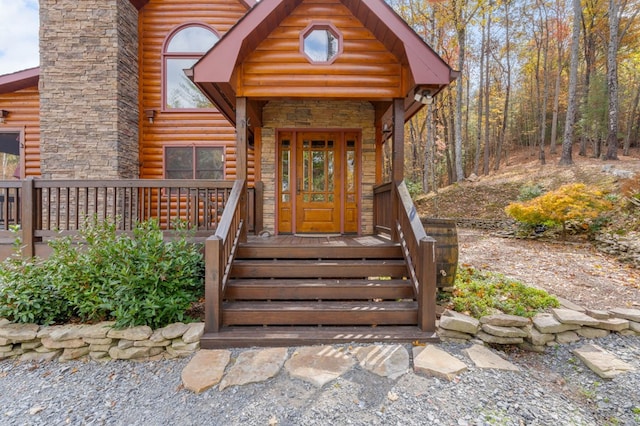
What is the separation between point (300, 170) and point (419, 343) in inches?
154

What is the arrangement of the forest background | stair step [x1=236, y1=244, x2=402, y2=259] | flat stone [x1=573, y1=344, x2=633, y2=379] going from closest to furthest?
flat stone [x1=573, y1=344, x2=633, y2=379], stair step [x1=236, y1=244, x2=402, y2=259], the forest background

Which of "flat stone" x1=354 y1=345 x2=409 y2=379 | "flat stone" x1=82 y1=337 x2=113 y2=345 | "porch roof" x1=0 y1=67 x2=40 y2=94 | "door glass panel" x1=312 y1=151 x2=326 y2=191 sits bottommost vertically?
"flat stone" x1=354 y1=345 x2=409 y2=379

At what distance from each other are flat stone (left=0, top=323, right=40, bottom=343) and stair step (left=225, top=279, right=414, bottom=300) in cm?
201

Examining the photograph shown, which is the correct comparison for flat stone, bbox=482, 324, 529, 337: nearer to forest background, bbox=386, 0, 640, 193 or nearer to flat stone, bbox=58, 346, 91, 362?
flat stone, bbox=58, 346, 91, 362

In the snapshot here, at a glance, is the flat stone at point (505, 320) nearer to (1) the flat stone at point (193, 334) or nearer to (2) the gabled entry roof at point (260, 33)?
(2) the gabled entry roof at point (260, 33)

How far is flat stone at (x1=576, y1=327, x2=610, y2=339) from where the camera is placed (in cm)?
336

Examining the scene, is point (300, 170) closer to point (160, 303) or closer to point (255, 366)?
point (160, 303)

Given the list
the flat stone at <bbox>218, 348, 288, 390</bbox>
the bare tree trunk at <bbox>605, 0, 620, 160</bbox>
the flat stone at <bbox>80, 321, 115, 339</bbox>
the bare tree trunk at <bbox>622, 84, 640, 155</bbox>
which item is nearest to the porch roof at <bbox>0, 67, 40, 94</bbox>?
the flat stone at <bbox>80, 321, 115, 339</bbox>

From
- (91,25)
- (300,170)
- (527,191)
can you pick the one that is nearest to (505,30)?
(527,191)

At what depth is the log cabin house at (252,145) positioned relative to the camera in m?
3.52

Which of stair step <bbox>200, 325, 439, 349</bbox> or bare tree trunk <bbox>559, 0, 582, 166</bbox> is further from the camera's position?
bare tree trunk <bbox>559, 0, 582, 166</bbox>

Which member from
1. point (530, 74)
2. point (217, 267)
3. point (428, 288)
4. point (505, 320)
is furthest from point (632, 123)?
point (217, 267)

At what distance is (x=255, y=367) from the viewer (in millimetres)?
2707

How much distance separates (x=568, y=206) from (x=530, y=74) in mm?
21735
